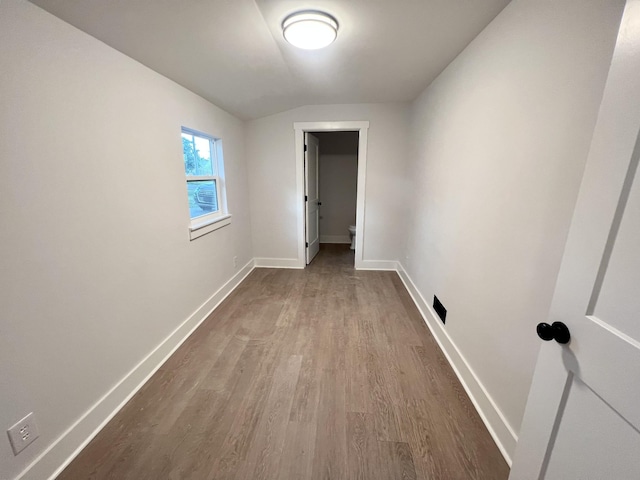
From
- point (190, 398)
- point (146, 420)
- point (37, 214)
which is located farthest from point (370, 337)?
point (37, 214)

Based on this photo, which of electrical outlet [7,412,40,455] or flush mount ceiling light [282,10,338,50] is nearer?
electrical outlet [7,412,40,455]

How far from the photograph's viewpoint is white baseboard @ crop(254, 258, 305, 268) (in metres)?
3.88

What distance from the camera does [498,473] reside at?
1.20m

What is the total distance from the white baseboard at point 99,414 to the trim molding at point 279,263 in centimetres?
165

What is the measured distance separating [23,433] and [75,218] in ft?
3.05

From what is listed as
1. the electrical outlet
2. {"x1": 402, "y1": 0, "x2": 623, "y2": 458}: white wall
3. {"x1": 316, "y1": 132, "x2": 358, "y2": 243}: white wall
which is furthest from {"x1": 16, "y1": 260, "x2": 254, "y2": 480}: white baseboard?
{"x1": 316, "y1": 132, "x2": 358, "y2": 243}: white wall

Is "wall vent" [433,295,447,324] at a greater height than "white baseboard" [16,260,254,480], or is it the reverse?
"wall vent" [433,295,447,324]

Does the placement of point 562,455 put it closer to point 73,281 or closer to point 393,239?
point 73,281

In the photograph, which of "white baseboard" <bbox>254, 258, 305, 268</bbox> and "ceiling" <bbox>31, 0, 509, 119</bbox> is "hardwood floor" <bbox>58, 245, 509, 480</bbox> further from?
"ceiling" <bbox>31, 0, 509, 119</bbox>

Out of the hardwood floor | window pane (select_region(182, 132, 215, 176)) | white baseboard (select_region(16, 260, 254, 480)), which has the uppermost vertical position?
window pane (select_region(182, 132, 215, 176))

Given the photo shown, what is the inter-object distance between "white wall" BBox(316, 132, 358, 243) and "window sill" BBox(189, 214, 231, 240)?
258 centimetres

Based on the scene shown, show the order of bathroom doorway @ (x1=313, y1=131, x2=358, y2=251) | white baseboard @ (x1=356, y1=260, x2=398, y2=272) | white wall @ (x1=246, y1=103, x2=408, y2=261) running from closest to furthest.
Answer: white wall @ (x1=246, y1=103, x2=408, y2=261)
white baseboard @ (x1=356, y1=260, x2=398, y2=272)
bathroom doorway @ (x1=313, y1=131, x2=358, y2=251)

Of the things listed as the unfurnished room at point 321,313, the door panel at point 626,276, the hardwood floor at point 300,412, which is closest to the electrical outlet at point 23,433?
the unfurnished room at point 321,313

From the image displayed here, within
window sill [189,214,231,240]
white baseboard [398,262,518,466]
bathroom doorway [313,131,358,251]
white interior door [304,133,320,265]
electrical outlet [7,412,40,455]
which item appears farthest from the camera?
Result: bathroom doorway [313,131,358,251]
